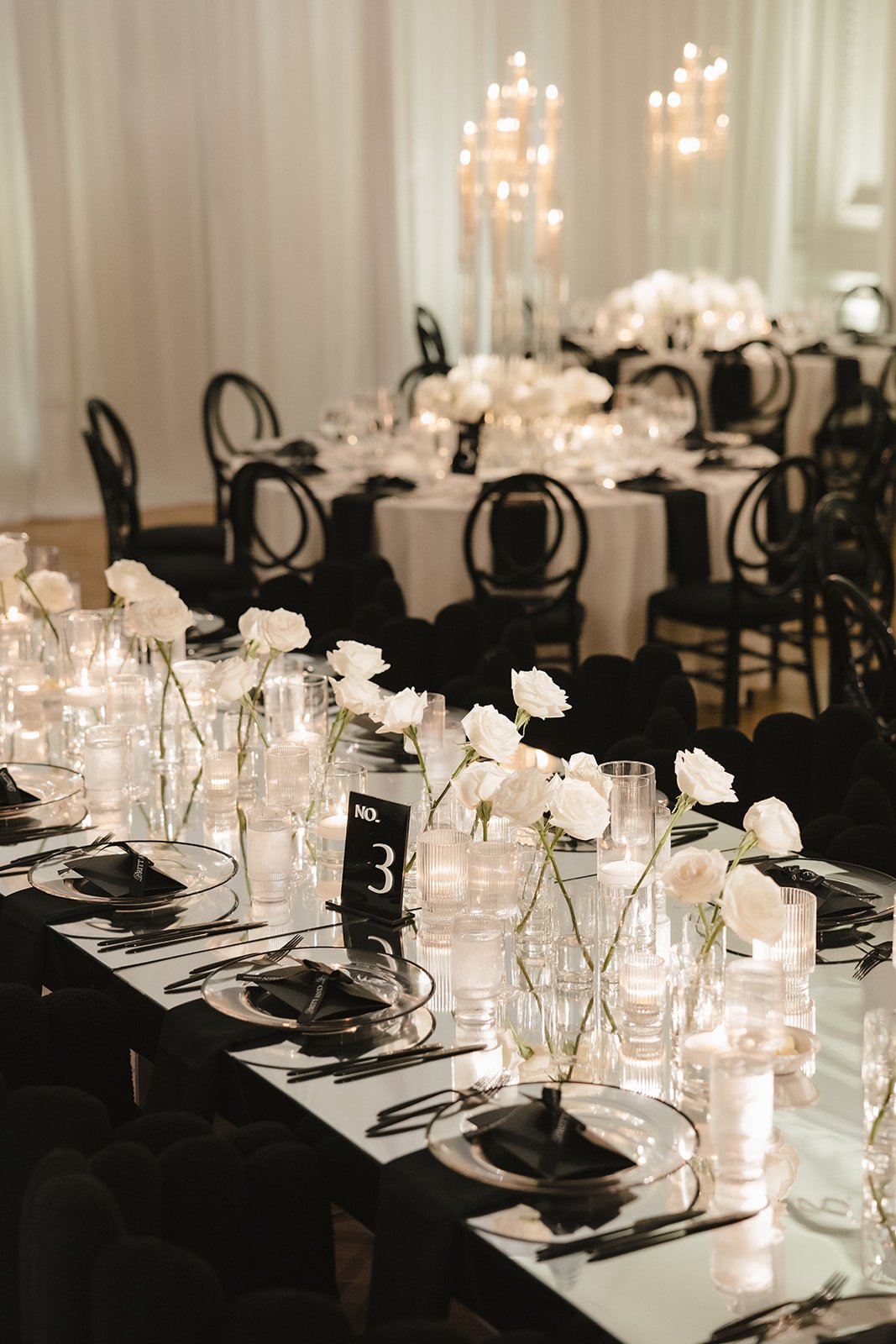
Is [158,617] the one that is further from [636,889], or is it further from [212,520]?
[212,520]

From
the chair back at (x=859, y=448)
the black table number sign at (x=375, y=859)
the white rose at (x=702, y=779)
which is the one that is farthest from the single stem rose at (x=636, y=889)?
the chair back at (x=859, y=448)

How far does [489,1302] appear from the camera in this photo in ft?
5.34

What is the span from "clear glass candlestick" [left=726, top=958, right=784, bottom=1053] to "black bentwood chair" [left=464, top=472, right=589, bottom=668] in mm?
3815

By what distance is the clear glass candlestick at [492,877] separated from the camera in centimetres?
222

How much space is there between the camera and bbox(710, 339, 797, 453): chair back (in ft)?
32.1

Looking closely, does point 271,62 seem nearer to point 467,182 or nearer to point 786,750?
point 467,182

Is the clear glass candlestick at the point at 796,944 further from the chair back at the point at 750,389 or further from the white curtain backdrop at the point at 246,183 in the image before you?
the white curtain backdrop at the point at 246,183

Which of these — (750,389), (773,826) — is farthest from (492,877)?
(750,389)

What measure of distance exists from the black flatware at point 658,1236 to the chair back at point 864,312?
35.8ft

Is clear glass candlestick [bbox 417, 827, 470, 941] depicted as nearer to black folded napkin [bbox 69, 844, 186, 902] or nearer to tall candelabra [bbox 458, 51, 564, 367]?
black folded napkin [bbox 69, 844, 186, 902]

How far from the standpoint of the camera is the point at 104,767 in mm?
2938

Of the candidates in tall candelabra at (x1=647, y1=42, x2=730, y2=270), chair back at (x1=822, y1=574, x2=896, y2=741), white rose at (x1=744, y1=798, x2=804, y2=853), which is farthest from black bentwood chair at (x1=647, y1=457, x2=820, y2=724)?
tall candelabra at (x1=647, y1=42, x2=730, y2=270)

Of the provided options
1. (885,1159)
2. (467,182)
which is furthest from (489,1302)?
(467,182)

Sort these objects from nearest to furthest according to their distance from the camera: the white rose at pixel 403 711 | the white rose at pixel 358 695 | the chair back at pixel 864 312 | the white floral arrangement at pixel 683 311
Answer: the white rose at pixel 403 711 → the white rose at pixel 358 695 → the white floral arrangement at pixel 683 311 → the chair back at pixel 864 312
